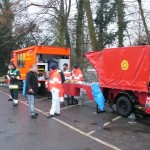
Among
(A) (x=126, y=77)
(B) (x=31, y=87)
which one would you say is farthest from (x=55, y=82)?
(A) (x=126, y=77)

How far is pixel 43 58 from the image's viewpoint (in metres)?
19.8

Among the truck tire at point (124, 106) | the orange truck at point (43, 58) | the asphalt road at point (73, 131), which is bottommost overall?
the asphalt road at point (73, 131)

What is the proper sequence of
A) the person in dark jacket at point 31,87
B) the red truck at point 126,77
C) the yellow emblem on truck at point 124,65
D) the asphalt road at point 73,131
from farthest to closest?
the yellow emblem on truck at point 124,65 < the person in dark jacket at point 31,87 < the red truck at point 126,77 < the asphalt road at point 73,131

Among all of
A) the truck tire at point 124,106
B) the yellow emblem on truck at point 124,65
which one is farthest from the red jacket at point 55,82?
the yellow emblem on truck at point 124,65

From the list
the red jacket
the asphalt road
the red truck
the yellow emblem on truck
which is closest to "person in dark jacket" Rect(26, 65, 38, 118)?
the asphalt road

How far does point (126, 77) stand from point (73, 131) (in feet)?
10.6

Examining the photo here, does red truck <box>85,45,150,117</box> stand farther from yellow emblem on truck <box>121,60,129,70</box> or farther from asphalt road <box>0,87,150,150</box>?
asphalt road <box>0,87,150,150</box>

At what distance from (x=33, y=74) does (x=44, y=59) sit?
807 cm

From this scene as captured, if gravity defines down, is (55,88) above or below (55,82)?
below

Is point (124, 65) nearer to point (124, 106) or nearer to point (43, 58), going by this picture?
point (124, 106)

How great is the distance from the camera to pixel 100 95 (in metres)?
12.6

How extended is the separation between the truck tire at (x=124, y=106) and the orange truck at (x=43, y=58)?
22.7 feet

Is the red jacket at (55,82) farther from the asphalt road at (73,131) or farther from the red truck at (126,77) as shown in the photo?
the red truck at (126,77)

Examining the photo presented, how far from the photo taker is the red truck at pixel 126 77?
11133mm
